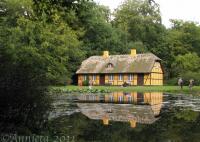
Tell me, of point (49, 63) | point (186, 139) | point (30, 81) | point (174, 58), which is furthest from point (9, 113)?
point (174, 58)

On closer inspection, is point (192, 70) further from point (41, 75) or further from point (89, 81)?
point (41, 75)

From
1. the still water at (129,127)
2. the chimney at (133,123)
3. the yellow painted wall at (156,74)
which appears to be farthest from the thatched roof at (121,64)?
the chimney at (133,123)

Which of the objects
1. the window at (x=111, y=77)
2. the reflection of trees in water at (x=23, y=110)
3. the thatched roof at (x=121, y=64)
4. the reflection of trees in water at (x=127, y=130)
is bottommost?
the reflection of trees in water at (x=127, y=130)

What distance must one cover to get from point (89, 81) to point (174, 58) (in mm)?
19898

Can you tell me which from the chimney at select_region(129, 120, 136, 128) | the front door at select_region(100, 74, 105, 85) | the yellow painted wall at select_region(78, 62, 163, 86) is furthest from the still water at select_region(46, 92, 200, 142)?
the front door at select_region(100, 74, 105, 85)

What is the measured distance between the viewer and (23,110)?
11516mm

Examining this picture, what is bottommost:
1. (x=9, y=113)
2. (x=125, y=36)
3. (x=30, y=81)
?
(x=9, y=113)

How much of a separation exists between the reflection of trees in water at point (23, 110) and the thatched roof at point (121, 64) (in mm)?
51127

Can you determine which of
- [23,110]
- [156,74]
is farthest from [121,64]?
[23,110]

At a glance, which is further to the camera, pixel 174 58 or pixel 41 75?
pixel 174 58

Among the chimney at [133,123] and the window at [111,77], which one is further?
the window at [111,77]

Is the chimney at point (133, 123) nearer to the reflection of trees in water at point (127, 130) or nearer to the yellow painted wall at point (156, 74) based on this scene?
the reflection of trees in water at point (127, 130)

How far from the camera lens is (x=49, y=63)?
5144 centimetres

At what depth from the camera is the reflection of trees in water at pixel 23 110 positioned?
11195 mm
